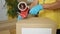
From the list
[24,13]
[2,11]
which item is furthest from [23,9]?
[2,11]

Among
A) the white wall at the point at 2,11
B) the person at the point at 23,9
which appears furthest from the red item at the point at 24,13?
the white wall at the point at 2,11

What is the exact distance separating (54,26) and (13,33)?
2.06m

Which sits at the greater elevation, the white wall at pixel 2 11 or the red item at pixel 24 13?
the red item at pixel 24 13

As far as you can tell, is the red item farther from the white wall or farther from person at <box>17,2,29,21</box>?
the white wall

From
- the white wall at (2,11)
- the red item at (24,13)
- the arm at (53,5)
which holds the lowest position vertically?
the white wall at (2,11)

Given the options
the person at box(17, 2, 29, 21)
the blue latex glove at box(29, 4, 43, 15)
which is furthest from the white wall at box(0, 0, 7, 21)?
the person at box(17, 2, 29, 21)

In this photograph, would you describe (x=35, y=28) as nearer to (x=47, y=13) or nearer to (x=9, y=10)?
(x=47, y=13)

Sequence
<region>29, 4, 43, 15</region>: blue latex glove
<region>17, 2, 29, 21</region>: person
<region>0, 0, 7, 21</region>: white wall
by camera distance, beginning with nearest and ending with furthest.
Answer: <region>17, 2, 29, 21</region>: person < <region>29, 4, 43, 15</region>: blue latex glove < <region>0, 0, 7, 21</region>: white wall

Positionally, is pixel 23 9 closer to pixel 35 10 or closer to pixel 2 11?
pixel 35 10

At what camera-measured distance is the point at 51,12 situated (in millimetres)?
1266

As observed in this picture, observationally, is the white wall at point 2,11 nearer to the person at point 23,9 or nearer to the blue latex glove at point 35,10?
the blue latex glove at point 35,10

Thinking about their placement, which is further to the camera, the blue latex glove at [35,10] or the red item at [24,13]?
the blue latex glove at [35,10]

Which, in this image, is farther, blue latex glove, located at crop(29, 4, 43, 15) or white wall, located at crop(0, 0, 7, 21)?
white wall, located at crop(0, 0, 7, 21)

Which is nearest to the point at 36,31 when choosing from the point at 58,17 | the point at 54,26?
the point at 54,26
